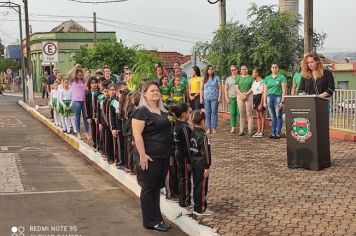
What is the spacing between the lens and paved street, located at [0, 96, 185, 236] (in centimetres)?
637

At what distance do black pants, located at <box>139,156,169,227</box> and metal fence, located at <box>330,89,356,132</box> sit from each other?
6.42m

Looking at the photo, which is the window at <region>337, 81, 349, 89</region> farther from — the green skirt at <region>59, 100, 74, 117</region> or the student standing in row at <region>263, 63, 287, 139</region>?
the student standing in row at <region>263, 63, 287, 139</region>

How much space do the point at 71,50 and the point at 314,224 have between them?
149ft

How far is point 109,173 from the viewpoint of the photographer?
9.98 meters

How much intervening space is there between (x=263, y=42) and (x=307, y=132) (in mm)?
6232

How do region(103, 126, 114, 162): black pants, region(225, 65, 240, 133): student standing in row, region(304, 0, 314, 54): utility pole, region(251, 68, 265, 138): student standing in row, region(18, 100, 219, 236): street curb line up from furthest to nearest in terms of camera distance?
region(225, 65, 240, 133): student standing in row → region(251, 68, 265, 138): student standing in row → region(304, 0, 314, 54): utility pole → region(103, 126, 114, 162): black pants → region(18, 100, 219, 236): street curb

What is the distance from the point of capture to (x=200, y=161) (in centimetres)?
627

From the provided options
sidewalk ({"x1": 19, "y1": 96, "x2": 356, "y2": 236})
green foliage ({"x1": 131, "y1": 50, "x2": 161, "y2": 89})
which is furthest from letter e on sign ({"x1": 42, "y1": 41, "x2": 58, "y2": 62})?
green foliage ({"x1": 131, "y1": 50, "x2": 161, "y2": 89})

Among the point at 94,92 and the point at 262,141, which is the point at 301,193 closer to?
the point at 262,141

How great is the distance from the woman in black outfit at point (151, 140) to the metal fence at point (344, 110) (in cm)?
641

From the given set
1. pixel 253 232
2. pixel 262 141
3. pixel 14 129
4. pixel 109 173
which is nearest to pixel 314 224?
pixel 253 232

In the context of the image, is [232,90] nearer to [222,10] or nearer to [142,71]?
[142,71]

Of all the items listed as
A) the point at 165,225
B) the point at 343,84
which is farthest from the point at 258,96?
the point at 343,84

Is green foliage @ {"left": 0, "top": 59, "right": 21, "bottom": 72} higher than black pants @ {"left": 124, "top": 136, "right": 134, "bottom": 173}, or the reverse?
green foliage @ {"left": 0, "top": 59, "right": 21, "bottom": 72}
